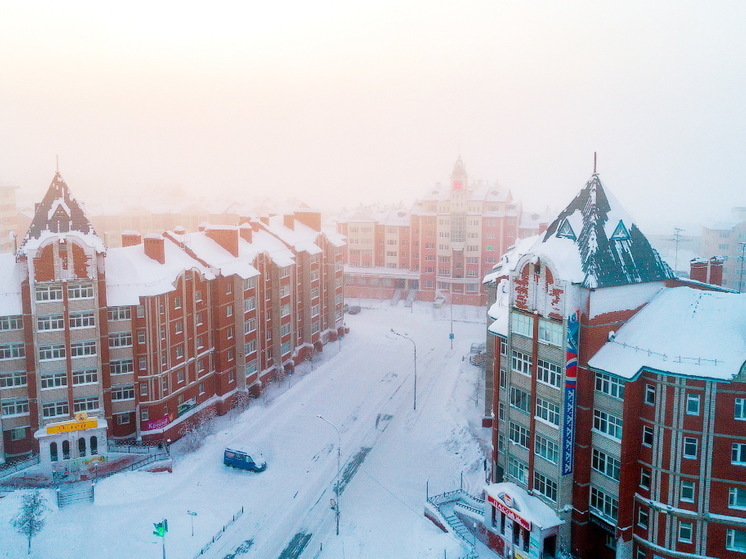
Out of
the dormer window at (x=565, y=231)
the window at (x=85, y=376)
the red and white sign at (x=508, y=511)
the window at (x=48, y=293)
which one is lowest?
the red and white sign at (x=508, y=511)

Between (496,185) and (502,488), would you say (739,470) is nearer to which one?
(502,488)

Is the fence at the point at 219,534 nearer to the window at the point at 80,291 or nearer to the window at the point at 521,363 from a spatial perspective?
the window at the point at 80,291

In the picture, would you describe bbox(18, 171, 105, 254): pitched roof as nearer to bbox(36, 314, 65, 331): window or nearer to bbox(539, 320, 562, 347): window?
bbox(36, 314, 65, 331): window

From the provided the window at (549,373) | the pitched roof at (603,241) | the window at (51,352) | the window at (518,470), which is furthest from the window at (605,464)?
the window at (51,352)

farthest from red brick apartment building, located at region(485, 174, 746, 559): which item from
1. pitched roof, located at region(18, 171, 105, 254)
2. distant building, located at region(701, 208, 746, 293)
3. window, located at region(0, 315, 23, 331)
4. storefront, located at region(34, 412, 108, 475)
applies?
distant building, located at region(701, 208, 746, 293)

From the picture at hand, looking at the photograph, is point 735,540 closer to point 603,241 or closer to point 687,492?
point 687,492

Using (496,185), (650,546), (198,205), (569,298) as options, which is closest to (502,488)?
(650,546)
